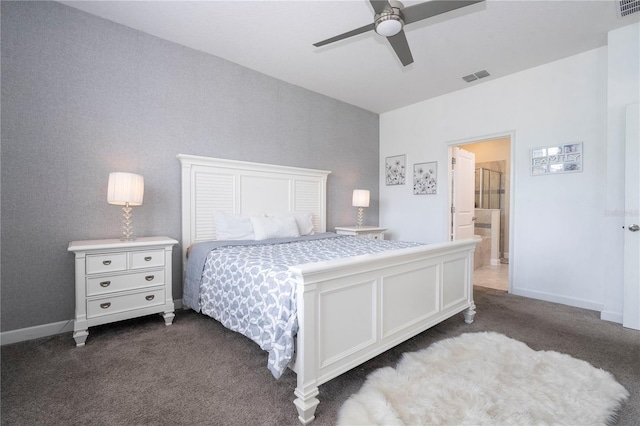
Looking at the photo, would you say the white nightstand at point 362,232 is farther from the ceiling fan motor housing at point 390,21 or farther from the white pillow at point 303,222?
the ceiling fan motor housing at point 390,21

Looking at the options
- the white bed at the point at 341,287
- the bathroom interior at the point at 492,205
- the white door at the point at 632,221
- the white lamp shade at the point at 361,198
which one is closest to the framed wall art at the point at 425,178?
the white lamp shade at the point at 361,198

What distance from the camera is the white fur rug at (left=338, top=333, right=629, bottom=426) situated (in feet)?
4.75

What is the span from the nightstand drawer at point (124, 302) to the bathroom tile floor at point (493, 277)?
408 centimetres

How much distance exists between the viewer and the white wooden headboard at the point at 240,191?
10.3 feet

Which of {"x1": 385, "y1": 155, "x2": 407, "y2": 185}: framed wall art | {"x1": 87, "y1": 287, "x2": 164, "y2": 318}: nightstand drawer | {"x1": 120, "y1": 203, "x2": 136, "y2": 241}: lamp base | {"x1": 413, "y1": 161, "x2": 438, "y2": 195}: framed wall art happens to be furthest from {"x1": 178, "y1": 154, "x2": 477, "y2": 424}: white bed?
{"x1": 385, "y1": 155, "x2": 407, "y2": 185}: framed wall art

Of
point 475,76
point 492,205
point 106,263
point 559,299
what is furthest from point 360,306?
point 492,205

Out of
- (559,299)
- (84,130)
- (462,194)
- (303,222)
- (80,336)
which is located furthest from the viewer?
(462,194)

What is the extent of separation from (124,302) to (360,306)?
199 cm

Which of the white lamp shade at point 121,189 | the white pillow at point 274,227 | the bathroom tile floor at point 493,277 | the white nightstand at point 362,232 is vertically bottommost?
the bathroom tile floor at point 493,277

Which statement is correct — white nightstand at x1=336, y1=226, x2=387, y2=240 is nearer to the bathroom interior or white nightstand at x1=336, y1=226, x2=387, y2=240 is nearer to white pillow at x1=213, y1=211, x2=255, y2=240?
white pillow at x1=213, y1=211, x2=255, y2=240

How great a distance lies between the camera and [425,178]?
4.67 m

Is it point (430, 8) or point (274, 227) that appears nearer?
point (430, 8)

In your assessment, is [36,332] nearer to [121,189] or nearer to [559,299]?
[121,189]

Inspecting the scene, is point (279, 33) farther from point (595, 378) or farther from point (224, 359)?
point (595, 378)
